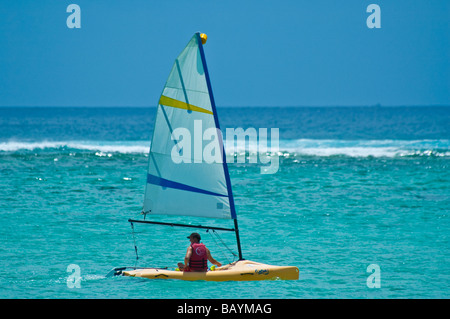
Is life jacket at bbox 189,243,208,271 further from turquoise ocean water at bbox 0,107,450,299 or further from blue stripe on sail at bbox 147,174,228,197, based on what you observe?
blue stripe on sail at bbox 147,174,228,197

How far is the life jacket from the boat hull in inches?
5.3

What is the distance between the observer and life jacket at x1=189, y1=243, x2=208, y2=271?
1311 centimetres

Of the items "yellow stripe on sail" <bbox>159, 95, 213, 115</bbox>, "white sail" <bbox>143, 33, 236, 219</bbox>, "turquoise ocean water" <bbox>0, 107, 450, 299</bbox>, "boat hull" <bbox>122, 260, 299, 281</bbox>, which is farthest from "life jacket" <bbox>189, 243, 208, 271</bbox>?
"yellow stripe on sail" <bbox>159, 95, 213, 115</bbox>

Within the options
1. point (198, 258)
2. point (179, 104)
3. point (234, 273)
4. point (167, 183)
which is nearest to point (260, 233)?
point (234, 273)

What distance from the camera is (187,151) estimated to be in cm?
1384

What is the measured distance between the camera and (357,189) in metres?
30.0

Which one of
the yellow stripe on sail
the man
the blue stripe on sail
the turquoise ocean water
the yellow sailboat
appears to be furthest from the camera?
the blue stripe on sail

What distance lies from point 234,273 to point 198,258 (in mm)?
979

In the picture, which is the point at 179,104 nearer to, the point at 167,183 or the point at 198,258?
the point at 167,183

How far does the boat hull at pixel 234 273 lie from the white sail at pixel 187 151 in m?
1.26

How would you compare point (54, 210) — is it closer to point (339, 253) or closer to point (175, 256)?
point (175, 256)

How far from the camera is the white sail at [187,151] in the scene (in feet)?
44.0
